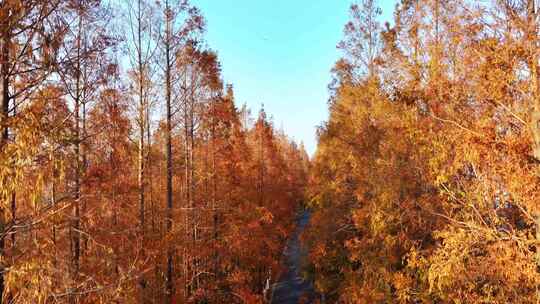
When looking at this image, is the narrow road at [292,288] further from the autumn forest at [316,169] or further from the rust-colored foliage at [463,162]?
the rust-colored foliage at [463,162]

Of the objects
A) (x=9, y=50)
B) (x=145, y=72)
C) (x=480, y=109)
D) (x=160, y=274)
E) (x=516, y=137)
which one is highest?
(x=145, y=72)

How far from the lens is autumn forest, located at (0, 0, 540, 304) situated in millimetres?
4090

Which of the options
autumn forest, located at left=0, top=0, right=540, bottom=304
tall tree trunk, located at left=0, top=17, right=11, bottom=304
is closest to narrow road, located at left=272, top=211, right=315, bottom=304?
autumn forest, located at left=0, top=0, right=540, bottom=304

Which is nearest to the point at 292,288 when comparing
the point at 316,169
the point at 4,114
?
the point at 316,169

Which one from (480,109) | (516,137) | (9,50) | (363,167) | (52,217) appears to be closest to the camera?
(52,217)

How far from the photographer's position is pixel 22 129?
11.8 ft

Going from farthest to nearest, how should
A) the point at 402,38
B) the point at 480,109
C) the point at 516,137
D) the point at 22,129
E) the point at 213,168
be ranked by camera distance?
the point at 213,168, the point at 402,38, the point at 480,109, the point at 516,137, the point at 22,129

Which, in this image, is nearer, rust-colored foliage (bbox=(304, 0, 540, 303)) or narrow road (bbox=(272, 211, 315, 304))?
rust-colored foliage (bbox=(304, 0, 540, 303))

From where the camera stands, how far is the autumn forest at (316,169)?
409 centimetres

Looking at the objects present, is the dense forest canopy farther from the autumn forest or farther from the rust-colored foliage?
the rust-colored foliage

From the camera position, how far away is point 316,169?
59.9 ft

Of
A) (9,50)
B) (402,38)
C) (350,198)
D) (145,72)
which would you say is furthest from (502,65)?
(350,198)

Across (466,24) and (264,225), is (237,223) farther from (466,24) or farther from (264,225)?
(466,24)

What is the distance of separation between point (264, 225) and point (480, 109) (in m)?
13.7
